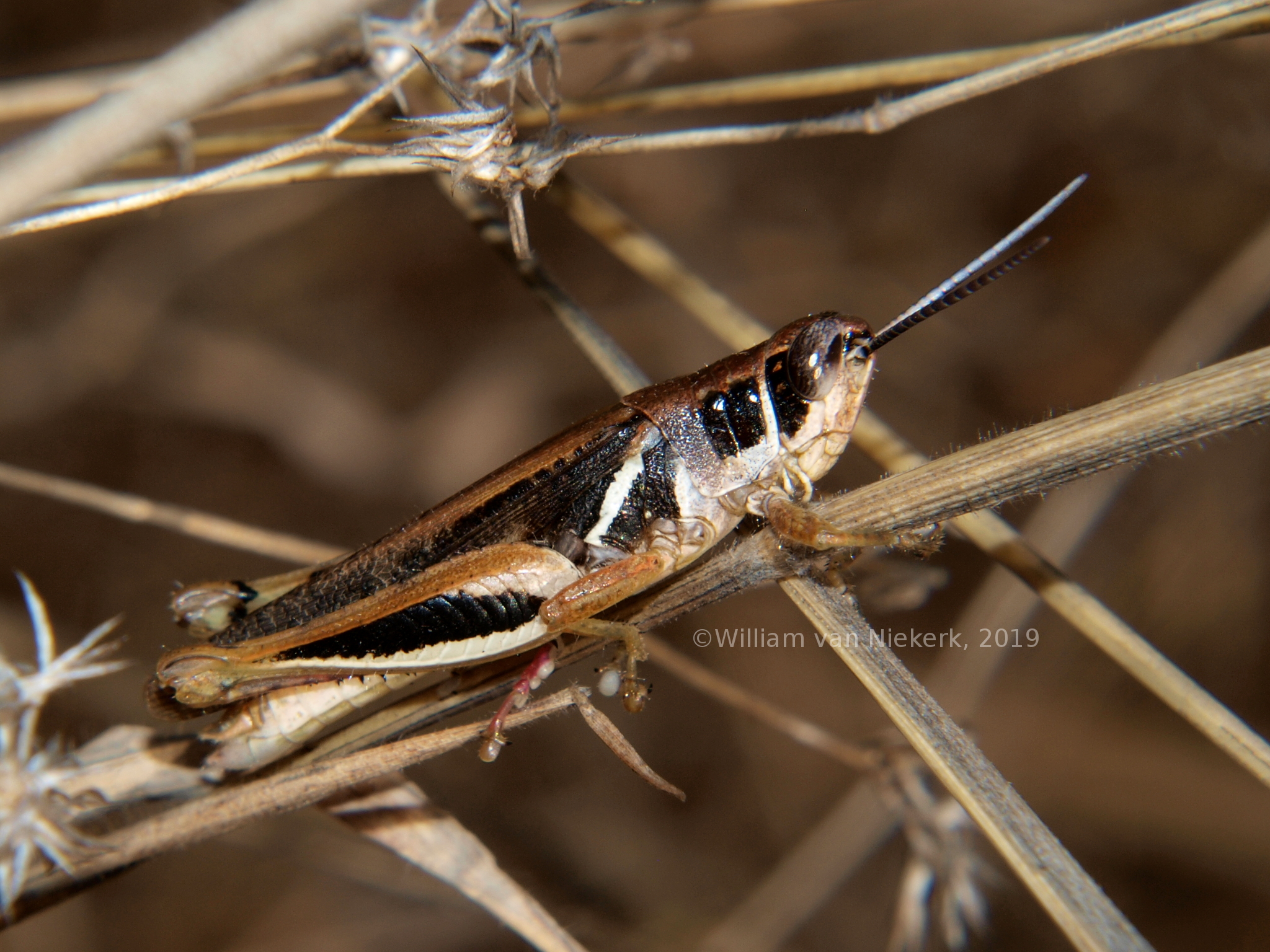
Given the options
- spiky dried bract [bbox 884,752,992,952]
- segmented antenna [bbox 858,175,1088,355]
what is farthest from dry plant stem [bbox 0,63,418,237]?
spiky dried bract [bbox 884,752,992,952]

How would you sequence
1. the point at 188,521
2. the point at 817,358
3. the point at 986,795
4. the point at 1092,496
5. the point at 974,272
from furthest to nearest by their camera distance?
the point at 1092,496 < the point at 188,521 < the point at 817,358 < the point at 974,272 < the point at 986,795

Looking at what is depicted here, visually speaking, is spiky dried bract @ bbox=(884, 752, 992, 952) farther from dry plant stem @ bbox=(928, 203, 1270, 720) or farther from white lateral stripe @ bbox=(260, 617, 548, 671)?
white lateral stripe @ bbox=(260, 617, 548, 671)

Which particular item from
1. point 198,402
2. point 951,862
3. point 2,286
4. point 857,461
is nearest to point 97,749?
point 951,862

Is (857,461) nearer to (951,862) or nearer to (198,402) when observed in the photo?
(951,862)

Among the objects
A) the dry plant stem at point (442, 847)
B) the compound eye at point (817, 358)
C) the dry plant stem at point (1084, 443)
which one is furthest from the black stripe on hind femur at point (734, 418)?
the dry plant stem at point (442, 847)

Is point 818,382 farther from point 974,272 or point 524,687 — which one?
point 524,687

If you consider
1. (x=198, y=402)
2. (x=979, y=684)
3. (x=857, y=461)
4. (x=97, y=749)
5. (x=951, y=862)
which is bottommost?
(x=951, y=862)

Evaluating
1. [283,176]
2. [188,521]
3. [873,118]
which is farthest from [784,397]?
[188,521]

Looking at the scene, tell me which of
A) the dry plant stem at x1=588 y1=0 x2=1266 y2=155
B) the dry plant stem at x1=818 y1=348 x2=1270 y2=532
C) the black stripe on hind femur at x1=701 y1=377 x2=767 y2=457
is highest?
the black stripe on hind femur at x1=701 y1=377 x2=767 y2=457
